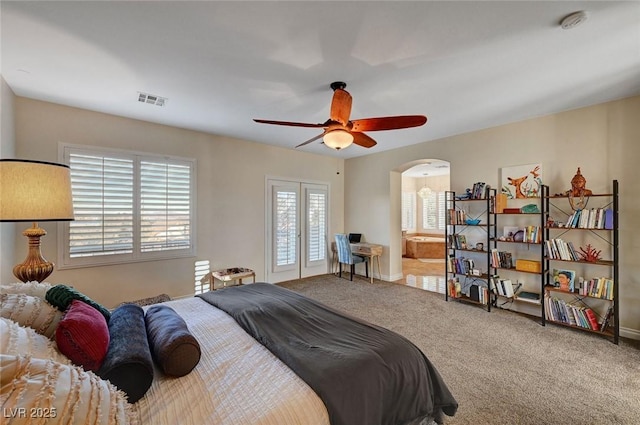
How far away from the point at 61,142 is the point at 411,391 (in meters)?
4.43

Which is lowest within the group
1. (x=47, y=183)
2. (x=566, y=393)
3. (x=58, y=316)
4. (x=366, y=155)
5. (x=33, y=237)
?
(x=566, y=393)

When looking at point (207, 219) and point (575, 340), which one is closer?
point (575, 340)

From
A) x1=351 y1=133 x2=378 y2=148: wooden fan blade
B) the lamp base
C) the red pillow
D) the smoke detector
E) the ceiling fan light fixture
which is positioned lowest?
the red pillow

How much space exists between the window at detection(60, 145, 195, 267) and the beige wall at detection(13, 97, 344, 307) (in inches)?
5.0

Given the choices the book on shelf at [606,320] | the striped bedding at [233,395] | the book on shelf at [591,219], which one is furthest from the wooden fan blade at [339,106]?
the book on shelf at [606,320]

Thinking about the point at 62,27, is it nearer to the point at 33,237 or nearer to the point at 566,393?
the point at 33,237

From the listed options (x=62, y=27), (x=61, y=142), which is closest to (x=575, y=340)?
(x=62, y=27)

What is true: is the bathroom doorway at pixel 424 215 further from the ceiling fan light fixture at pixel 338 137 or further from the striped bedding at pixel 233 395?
the striped bedding at pixel 233 395

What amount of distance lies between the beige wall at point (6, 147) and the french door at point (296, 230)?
3.23 metres

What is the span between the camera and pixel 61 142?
10.6ft

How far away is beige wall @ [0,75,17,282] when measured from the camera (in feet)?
8.38

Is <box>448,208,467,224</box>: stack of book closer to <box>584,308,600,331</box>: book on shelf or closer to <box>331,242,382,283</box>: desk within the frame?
<box>331,242,382,283</box>: desk

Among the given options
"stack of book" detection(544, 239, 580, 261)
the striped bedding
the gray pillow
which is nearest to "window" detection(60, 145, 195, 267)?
the gray pillow

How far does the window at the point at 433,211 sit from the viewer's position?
9.38 metres
